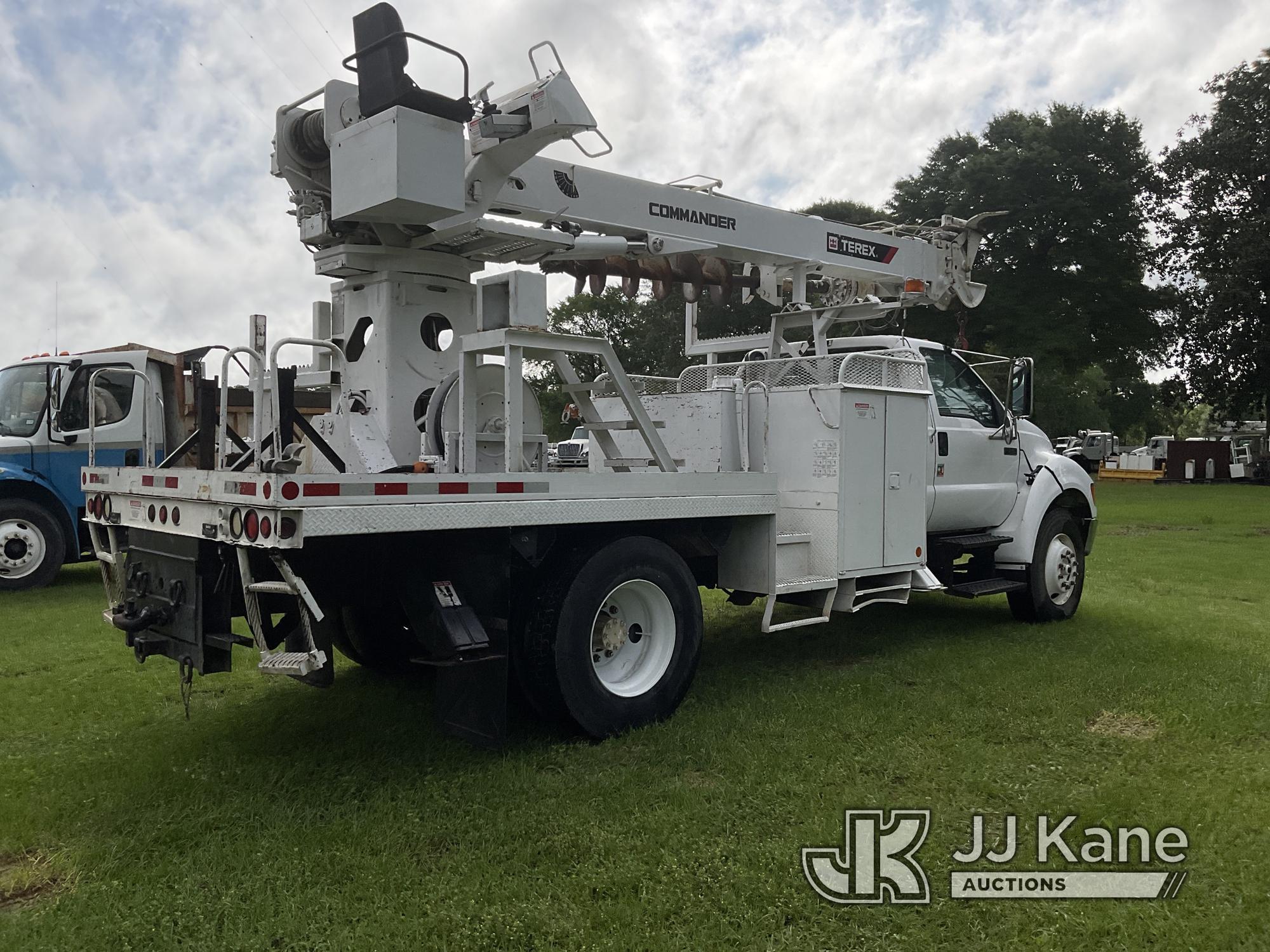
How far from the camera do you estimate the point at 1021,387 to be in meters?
8.30

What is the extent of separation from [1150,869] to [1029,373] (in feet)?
17.2

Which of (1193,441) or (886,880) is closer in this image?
(886,880)

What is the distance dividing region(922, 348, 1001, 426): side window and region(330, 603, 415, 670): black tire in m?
4.26

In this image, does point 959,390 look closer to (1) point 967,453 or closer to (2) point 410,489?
(1) point 967,453

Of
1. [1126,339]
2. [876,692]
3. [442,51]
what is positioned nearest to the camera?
[442,51]

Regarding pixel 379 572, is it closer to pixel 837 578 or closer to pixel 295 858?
pixel 295 858

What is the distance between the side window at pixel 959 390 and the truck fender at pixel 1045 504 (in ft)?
2.21

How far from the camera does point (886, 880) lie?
3.64 meters

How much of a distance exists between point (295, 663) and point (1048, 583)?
6.35m

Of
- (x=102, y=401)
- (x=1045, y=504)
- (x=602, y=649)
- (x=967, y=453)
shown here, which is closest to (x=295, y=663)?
(x=602, y=649)

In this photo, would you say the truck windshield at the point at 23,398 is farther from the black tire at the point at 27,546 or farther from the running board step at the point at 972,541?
the running board step at the point at 972,541

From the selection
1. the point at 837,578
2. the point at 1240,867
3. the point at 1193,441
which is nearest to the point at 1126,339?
the point at 1193,441

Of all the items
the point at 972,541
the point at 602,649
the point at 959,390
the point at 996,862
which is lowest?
the point at 996,862

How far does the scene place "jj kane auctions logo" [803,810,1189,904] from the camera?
140 inches
